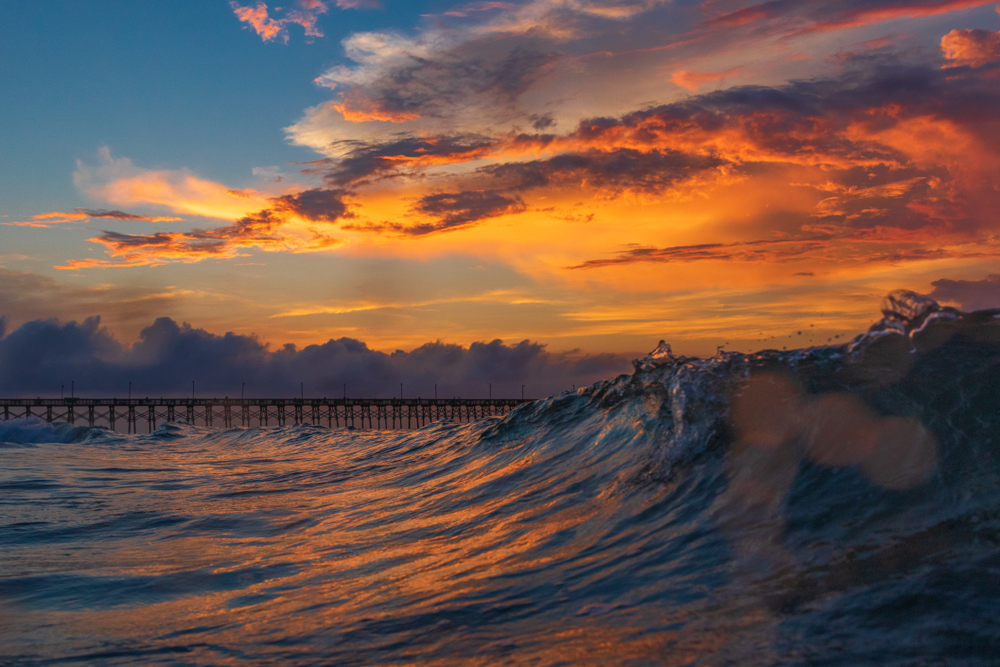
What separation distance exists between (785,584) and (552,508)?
318 centimetres

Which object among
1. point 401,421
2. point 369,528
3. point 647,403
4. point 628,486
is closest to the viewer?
point 628,486

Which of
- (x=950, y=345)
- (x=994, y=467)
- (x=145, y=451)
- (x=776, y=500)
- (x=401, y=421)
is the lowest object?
(x=401, y=421)

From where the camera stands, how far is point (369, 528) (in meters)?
7.19

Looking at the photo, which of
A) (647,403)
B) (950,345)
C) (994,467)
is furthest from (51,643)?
(950,345)

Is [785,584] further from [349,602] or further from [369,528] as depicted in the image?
[369,528]

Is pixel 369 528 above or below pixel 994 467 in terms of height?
below

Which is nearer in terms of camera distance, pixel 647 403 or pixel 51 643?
pixel 51 643

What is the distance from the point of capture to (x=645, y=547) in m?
4.85

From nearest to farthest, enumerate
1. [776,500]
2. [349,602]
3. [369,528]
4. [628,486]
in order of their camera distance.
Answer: [349,602] → [776,500] → [628,486] → [369,528]

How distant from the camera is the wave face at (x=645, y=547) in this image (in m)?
3.41

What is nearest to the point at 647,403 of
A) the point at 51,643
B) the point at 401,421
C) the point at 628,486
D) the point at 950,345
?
the point at 628,486

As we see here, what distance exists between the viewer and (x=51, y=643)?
13.0ft

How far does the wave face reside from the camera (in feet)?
11.2

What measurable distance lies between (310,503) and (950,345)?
26.7ft
